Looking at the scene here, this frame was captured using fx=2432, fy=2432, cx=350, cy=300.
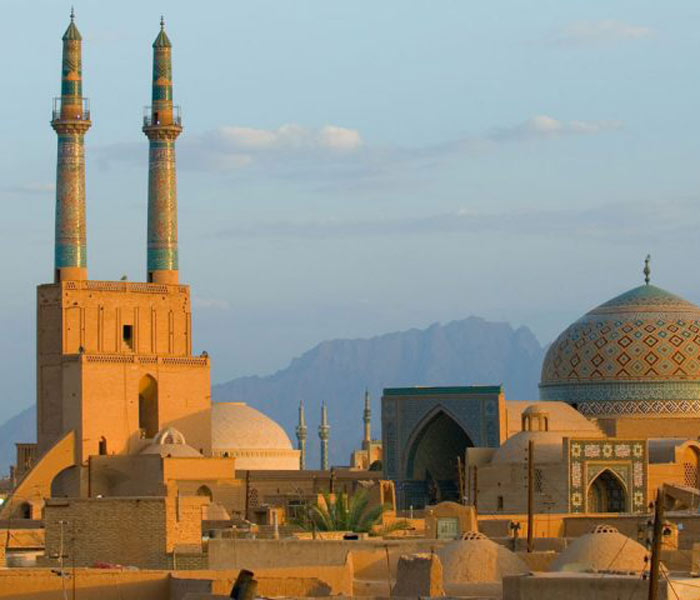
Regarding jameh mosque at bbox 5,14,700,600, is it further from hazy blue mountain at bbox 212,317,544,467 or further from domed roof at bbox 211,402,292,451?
hazy blue mountain at bbox 212,317,544,467

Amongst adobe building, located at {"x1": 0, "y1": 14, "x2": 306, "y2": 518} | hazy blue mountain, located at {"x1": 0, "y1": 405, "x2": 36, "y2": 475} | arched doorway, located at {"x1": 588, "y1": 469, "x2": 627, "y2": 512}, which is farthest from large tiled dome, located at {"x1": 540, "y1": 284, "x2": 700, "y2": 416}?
hazy blue mountain, located at {"x1": 0, "y1": 405, "x2": 36, "y2": 475}

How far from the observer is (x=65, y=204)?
4488 cm

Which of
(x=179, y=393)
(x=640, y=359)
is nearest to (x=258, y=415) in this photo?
(x=179, y=393)

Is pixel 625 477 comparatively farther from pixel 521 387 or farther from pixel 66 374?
pixel 521 387

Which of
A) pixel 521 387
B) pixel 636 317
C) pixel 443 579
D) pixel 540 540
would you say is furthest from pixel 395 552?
pixel 521 387

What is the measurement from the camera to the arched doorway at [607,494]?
125 feet

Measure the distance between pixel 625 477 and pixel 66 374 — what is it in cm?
1126

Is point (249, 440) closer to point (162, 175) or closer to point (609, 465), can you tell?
point (162, 175)

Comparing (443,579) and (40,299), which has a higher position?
(40,299)

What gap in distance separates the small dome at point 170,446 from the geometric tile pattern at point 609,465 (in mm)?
7928

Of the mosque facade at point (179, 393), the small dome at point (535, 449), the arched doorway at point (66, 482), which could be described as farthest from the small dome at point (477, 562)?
the arched doorway at point (66, 482)

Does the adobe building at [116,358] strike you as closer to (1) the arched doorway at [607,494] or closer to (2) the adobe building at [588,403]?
(2) the adobe building at [588,403]

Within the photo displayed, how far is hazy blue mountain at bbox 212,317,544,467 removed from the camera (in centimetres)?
18525

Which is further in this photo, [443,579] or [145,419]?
[145,419]
